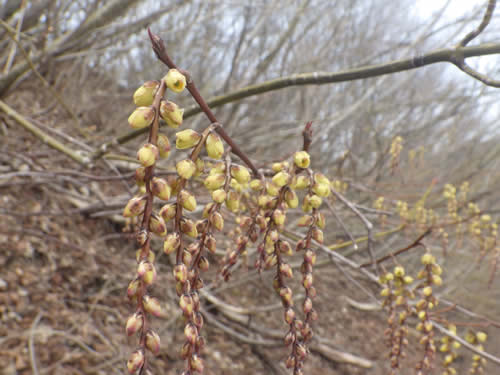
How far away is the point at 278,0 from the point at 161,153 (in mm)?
3631

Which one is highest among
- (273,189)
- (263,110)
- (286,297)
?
(263,110)

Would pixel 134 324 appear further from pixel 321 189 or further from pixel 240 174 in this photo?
pixel 321 189

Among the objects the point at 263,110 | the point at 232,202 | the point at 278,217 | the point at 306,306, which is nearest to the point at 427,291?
the point at 306,306

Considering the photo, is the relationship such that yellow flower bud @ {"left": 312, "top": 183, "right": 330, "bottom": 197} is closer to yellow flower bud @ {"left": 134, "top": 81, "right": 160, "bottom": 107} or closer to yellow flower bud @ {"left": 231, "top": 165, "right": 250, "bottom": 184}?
yellow flower bud @ {"left": 231, "top": 165, "right": 250, "bottom": 184}

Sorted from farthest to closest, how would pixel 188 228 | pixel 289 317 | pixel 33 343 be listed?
1. pixel 33 343
2. pixel 289 317
3. pixel 188 228

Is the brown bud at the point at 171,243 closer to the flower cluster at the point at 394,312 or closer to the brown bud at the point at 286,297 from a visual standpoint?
the brown bud at the point at 286,297

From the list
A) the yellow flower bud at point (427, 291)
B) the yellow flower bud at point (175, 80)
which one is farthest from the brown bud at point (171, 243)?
the yellow flower bud at point (427, 291)

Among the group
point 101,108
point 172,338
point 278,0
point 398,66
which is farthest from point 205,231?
point 101,108

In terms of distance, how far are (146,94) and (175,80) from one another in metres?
0.05

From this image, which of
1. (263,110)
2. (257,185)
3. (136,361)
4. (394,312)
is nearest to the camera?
(136,361)

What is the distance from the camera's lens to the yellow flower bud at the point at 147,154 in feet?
1.43

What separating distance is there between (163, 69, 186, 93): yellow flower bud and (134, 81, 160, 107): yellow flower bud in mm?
26

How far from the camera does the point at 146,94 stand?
1.64 ft

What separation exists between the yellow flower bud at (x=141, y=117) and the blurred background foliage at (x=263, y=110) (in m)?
1.97
